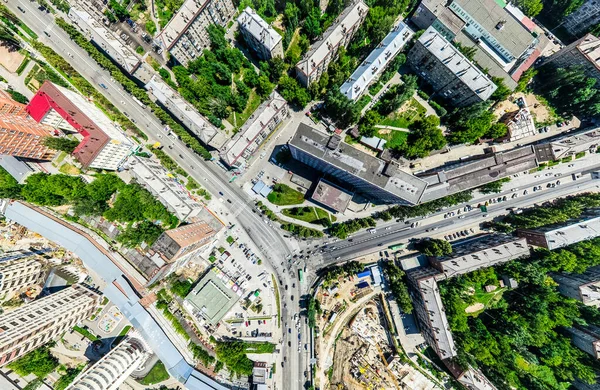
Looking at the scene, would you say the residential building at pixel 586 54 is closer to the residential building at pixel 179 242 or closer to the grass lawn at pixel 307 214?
the grass lawn at pixel 307 214

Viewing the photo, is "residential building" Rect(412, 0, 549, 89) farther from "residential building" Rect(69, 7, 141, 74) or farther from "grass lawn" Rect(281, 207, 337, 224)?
"residential building" Rect(69, 7, 141, 74)

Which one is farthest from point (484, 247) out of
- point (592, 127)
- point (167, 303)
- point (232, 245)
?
point (167, 303)

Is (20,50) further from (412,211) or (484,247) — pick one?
(484,247)

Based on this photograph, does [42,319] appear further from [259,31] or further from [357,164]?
[259,31]

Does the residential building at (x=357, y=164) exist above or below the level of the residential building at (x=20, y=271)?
above

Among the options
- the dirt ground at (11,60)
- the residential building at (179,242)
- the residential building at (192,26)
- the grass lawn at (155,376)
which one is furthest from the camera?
the dirt ground at (11,60)

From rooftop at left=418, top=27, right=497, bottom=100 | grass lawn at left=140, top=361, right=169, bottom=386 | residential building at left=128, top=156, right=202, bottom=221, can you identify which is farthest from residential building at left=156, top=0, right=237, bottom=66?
grass lawn at left=140, top=361, right=169, bottom=386

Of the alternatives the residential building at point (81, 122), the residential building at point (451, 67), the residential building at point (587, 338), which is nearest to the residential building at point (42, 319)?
the residential building at point (81, 122)
